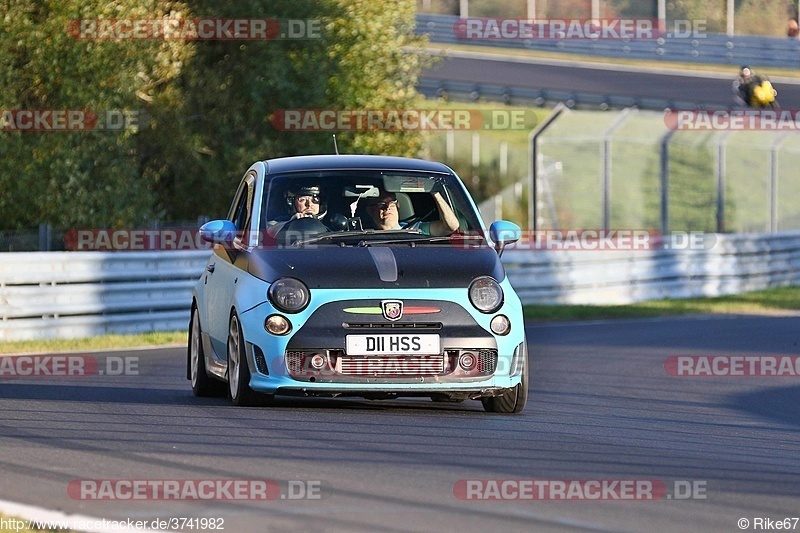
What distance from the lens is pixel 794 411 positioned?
37.8 feet

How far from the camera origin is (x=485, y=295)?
993 cm

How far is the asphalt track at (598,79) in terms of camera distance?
135ft

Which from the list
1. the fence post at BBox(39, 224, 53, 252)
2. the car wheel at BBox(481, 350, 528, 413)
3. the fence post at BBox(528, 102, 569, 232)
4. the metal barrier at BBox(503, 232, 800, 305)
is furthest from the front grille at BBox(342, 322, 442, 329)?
the fence post at BBox(528, 102, 569, 232)

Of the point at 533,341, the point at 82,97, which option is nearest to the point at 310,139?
the point at 82,97

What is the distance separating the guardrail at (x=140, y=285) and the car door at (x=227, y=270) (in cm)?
586

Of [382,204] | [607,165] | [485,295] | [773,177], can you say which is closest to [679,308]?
[607,165]

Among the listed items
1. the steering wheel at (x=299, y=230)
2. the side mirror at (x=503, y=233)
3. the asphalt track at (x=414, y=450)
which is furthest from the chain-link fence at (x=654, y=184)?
the steering wheel at (x=299, y=230)

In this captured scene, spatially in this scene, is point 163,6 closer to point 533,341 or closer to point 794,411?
point 533,341

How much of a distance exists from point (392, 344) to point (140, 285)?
9053mm

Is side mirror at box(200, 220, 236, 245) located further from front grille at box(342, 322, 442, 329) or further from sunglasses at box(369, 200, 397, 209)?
front grille at box(342, 322, 442, 329)

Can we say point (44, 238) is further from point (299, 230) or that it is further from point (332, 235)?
point (332, 235)

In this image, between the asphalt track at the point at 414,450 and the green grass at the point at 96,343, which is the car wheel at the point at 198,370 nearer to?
the asphalt track at the point at 414,450

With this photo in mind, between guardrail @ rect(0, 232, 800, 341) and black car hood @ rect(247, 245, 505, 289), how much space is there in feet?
23.9

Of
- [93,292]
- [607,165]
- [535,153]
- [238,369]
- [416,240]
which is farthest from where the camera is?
[607,165]
